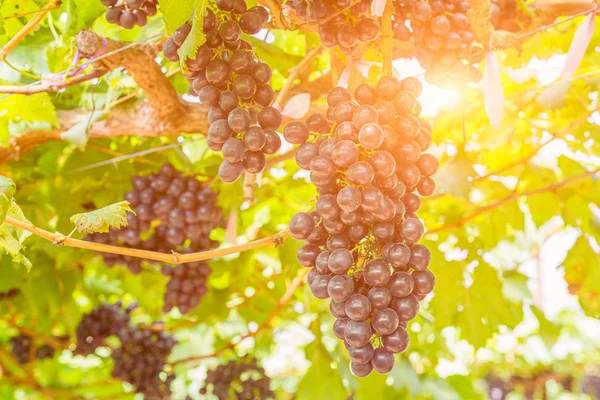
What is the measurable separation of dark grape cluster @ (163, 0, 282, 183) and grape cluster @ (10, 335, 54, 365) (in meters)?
2.76

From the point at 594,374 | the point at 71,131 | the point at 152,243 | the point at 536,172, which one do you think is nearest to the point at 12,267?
Answer: the point at 152,243

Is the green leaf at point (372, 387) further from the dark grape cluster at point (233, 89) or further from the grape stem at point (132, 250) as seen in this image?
the dark grape cluster at point (233, 89)

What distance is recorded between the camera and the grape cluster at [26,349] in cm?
313

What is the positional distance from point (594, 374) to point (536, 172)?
597 centimetres

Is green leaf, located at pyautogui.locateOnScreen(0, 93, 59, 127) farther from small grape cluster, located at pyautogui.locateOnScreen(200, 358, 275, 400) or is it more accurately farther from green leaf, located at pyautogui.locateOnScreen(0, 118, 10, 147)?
small grape cluster, located at pyautogui.locateOnScreen(200, 358, 275, 400)

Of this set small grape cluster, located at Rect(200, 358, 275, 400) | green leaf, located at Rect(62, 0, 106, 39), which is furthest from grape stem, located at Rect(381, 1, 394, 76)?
small grape cluster, located at Rect(200, 358, 275, 400)

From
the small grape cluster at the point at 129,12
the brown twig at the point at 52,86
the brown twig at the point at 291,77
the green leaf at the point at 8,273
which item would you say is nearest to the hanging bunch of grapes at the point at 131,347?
the green leaf at the point at 8,273

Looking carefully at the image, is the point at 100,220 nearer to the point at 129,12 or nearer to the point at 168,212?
the point at 129,12

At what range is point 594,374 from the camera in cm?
700

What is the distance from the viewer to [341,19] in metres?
1.07

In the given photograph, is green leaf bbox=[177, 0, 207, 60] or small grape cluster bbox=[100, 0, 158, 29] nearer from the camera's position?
green leaf bbox=[177, 0, 207, 60]

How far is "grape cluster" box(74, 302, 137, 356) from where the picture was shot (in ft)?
9.39

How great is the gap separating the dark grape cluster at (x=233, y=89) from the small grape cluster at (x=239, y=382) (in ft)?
6.31

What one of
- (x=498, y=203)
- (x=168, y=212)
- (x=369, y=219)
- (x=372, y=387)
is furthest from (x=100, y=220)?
(x=372, y=387)
